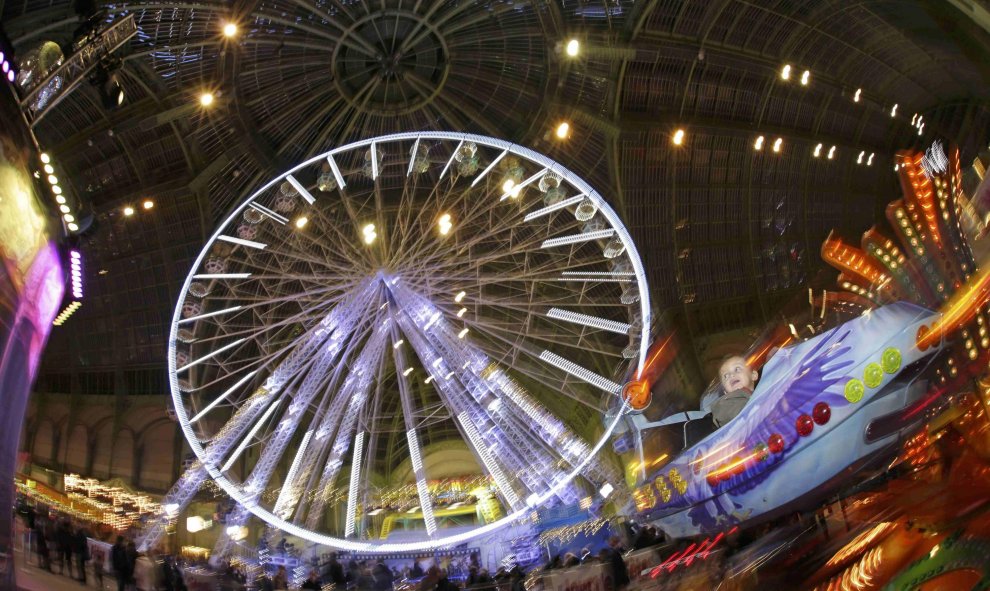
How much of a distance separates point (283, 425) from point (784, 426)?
14.2 m

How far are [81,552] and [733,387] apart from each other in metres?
16.8

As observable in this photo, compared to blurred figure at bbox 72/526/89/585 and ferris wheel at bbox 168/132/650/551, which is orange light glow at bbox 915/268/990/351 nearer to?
ferris wheel at bbox 168/132/650/551

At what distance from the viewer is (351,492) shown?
24125 millimetres

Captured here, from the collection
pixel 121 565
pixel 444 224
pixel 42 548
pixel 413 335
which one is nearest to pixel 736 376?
pixel 413 335

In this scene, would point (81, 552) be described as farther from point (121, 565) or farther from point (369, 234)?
point (369, 234)

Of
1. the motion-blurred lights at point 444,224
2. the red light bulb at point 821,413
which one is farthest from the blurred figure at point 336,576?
the red light bulb at point 821,413

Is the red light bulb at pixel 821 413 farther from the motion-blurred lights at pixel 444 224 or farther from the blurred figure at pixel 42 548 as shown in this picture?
the blurred figure at pixel 42 548

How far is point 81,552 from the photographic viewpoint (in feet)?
56.7

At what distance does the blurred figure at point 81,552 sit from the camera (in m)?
17.1

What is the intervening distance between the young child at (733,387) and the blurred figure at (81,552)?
1624 cm

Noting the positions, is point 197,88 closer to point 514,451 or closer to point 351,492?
point 351,492

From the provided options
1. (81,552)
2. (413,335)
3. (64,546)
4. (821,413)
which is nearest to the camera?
(821,413)

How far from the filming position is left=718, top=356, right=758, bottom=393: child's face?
21469mm

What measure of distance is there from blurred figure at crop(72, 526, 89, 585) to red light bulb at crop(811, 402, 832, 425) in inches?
636
